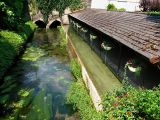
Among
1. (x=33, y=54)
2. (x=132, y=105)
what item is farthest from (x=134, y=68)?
(x=33, y=54)

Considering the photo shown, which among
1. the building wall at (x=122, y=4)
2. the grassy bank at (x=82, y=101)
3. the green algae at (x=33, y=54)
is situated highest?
the building wall at (x=122, y=4)

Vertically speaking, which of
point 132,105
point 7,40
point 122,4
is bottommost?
point 7,40

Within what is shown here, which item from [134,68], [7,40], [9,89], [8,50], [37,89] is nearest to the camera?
[134,68]

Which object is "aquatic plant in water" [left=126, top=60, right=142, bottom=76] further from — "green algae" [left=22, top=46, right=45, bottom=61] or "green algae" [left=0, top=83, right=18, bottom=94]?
"green algae" [left=22, top=46, right=45, bottom=61]

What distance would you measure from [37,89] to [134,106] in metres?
11.1

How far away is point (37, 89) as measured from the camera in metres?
17.6

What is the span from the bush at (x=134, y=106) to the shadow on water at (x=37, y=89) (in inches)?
211

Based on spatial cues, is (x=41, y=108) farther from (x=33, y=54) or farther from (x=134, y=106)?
(x=33, y=54)

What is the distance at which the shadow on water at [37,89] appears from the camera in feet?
45.3

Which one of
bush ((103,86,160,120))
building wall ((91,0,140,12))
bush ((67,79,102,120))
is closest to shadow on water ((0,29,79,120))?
bush ((67,79,102,120))

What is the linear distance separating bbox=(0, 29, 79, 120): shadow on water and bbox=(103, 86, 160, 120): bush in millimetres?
5363

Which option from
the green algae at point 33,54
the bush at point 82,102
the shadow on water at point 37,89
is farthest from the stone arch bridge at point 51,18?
the bush at point 82,102

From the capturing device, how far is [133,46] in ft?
37.3

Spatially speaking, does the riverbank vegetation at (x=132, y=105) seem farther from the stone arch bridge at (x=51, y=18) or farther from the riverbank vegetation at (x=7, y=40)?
the stone arch bridge at (x=51, y=18)
